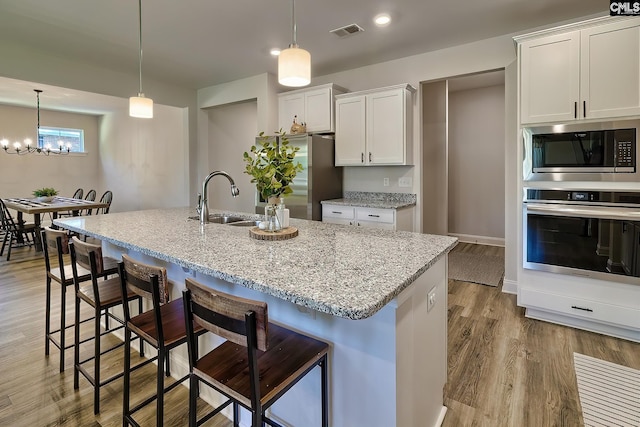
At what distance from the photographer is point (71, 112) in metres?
8.23

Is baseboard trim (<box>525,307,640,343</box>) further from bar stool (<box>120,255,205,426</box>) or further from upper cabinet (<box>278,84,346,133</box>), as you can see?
upper cabinet (<box>278,84,346,133</box>)

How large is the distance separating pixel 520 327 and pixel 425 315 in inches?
71.6

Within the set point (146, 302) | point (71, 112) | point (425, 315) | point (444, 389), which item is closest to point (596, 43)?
point (425, 315)

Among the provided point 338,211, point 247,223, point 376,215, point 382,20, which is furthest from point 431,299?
point 382,20

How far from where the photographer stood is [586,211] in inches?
101

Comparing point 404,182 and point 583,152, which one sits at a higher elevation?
point 583,152

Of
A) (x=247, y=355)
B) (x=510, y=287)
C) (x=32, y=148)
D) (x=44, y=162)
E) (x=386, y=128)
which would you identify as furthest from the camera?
(x=44, y=162)

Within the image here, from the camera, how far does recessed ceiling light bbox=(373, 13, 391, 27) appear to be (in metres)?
2.99

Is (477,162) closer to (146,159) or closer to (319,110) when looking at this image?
(319,110)

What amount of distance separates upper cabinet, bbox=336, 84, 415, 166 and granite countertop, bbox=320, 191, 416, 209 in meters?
0.46

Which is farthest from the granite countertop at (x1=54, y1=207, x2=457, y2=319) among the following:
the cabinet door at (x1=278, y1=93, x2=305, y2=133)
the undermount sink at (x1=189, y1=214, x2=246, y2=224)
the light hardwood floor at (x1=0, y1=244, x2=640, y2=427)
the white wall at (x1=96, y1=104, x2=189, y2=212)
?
the white wall at (x1=96, y1=104, x2=189, y2=212)

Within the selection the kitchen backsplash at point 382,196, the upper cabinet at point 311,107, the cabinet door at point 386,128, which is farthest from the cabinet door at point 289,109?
the kitchen backsplash at point 382,196

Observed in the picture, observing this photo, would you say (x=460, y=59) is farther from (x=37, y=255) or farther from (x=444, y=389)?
(x=37, y=255)

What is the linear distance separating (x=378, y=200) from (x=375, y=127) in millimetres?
933
